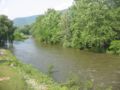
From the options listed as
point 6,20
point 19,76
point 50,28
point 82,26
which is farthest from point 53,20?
point 19,76

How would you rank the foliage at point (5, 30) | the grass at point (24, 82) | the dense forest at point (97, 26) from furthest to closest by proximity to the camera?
the foliage at point (5, 30) → the dense forest at point (97, 26) → the grass at point (24, 82)

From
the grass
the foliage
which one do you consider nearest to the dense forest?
the foliage

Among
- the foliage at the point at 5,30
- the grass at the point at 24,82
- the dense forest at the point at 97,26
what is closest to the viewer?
the grass at the point at 24,82

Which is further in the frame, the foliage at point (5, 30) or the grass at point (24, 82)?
the foliage at point (5, 30)

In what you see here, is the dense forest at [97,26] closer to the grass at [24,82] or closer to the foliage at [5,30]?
the foliage at [5,30]

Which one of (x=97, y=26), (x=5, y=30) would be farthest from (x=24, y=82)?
(x=5, y=30)

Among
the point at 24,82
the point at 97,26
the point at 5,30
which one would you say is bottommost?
the point at 24,82

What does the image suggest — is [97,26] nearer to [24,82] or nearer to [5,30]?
[5,30]

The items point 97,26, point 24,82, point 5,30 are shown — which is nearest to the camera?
point 24,82

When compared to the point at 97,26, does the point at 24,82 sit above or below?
below

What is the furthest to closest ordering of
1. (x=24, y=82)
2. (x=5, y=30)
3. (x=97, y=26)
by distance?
(x=5, y=30) < (x=97, y=26) < (x=24, y=82)

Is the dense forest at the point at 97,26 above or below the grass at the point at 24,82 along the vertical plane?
above

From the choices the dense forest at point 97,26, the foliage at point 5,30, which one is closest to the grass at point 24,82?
the dense forest at point 97,26

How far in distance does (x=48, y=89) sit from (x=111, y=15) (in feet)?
141
